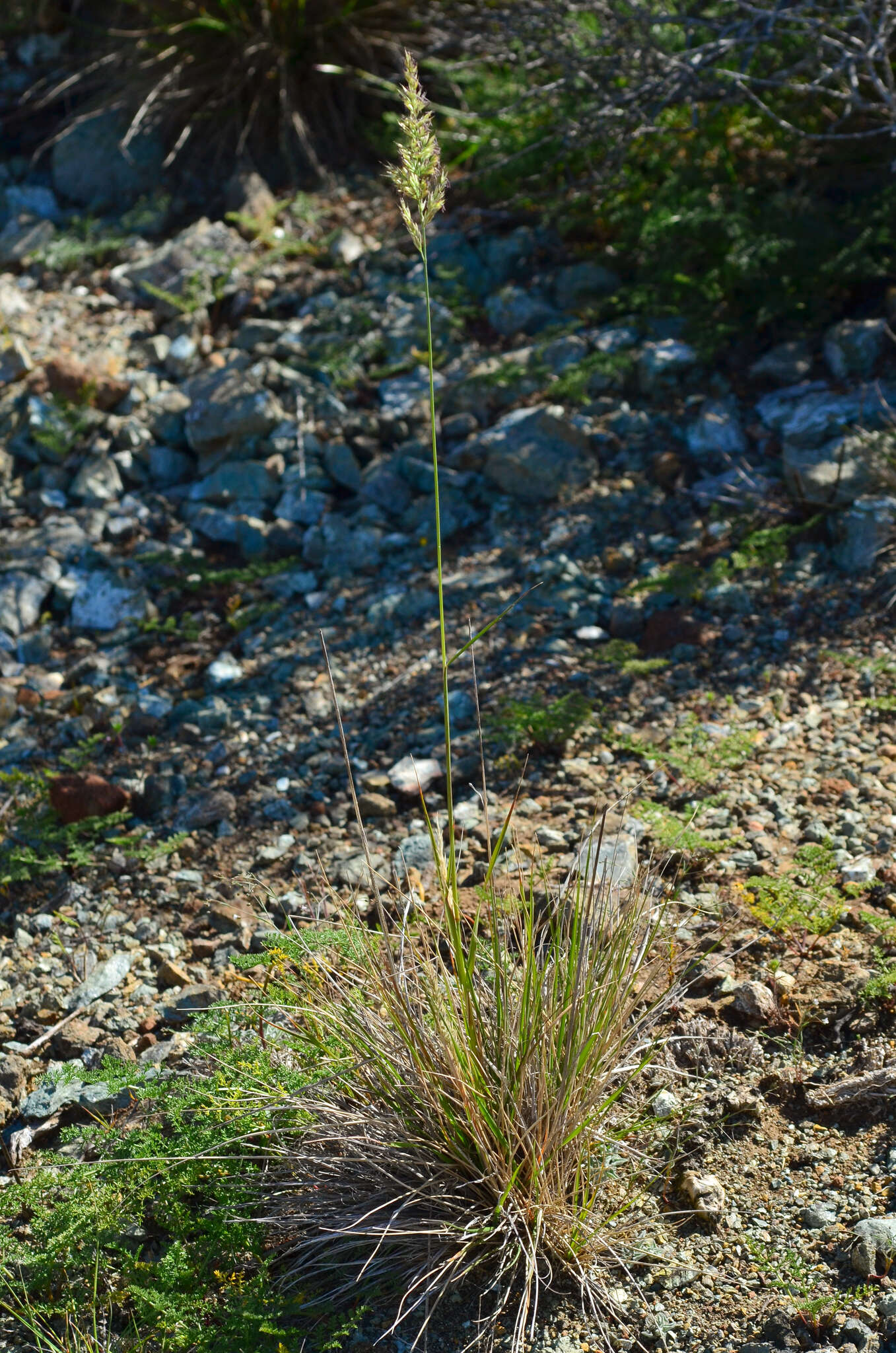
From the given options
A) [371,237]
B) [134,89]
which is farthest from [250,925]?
[134,89]

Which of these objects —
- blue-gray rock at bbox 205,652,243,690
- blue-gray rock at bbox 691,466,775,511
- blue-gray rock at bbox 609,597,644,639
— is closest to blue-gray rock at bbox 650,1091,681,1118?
blue-gray rock at bbox 609,597,644,639

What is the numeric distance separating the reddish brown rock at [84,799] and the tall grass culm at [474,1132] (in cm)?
151

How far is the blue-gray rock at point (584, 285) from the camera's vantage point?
17.6ft

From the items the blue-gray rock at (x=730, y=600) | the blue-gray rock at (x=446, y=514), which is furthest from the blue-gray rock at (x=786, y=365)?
the blue-gray rock at (x=446, y=514)

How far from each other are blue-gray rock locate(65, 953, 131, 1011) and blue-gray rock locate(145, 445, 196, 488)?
2.48 m

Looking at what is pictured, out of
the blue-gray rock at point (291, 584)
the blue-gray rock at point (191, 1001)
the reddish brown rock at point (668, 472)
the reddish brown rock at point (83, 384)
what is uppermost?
the reddish brown rock at point (83, 384)

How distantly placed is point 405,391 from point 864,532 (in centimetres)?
204

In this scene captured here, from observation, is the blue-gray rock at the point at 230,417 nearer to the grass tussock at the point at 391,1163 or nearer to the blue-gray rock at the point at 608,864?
the blue-gray rock at the point at 608,864

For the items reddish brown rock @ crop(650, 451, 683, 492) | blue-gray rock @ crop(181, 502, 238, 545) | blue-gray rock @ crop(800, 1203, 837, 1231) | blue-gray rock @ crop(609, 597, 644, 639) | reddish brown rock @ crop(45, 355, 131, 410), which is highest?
reddish brown rock @ crop(45, 355, 131, 410)

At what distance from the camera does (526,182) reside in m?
5.74

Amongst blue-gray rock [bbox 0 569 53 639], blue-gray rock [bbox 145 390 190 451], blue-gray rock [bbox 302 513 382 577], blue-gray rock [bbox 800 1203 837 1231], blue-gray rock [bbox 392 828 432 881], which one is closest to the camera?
blue-gray rock [bbox 800 1203 837 1231]

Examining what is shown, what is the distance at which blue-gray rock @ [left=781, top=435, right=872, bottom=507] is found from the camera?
422 centimetres

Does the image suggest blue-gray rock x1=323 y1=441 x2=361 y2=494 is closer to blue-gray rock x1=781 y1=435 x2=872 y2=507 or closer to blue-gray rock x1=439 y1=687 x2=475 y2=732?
blue-gray rock x1=439 y1=687 x2=475 y2=732

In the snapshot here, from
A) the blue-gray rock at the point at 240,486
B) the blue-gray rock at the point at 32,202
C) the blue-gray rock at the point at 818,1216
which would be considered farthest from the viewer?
the blue-gray rock at the point at 32,202
